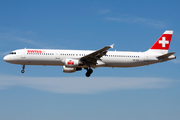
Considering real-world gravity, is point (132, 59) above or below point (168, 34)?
below

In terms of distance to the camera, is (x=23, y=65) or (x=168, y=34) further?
(x=168, y=34)

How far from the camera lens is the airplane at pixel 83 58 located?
4938 centimetres

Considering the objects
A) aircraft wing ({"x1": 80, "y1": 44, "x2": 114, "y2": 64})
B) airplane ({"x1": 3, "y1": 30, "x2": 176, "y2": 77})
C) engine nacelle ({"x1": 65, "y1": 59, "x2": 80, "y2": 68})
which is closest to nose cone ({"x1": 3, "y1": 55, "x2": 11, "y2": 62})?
airplane ({"x1": 3, "y1": 30, "x2": 176, "y2": 77})

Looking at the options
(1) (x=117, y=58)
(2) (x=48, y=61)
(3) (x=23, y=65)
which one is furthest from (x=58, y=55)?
(1) (x=117, y=58)

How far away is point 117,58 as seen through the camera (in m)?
50.7

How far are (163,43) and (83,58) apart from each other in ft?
48.7

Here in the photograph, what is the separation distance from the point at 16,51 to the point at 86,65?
1145cm

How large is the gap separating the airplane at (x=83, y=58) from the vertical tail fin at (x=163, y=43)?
0.93 metres

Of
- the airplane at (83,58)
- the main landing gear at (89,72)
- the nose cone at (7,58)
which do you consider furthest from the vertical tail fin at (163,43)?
the nose cone at (7,58)

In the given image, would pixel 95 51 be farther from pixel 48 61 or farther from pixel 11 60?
pixel 11 60

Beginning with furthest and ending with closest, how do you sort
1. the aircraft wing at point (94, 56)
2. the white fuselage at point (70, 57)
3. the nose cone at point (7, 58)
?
1. the nose cone at point (7, 58)
2. the white fuselage at point (70, 57)
3. the aircraft wing at point (94, 56)

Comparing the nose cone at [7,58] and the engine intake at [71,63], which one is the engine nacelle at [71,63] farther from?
the nose cone at [7,58]

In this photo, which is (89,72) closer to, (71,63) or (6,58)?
(71,63)

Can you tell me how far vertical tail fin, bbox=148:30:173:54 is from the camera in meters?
53.8
